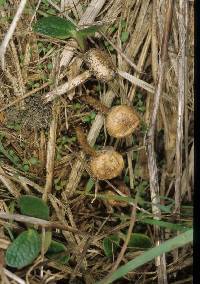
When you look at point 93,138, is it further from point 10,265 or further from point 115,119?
point 10,265

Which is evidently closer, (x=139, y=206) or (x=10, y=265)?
(x=10, y=265)

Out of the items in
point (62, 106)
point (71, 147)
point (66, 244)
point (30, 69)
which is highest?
point (30, 69)

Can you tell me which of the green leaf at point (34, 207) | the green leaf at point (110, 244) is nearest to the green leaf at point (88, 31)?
the green leaf at point (34, 207)

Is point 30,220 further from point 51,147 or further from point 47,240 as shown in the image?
point 51,147

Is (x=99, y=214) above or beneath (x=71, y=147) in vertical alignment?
beneath

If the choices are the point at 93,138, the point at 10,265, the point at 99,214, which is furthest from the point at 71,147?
the point at 10,265

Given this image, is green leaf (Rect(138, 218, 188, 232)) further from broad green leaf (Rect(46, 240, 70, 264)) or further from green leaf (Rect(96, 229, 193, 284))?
broad green leaf (Rect(46, 240, 70, 264))

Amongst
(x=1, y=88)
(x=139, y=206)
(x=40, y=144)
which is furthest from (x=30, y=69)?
Result: (x=139, y=206)

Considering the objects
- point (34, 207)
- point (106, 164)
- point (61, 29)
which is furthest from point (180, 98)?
point (34, 207)
